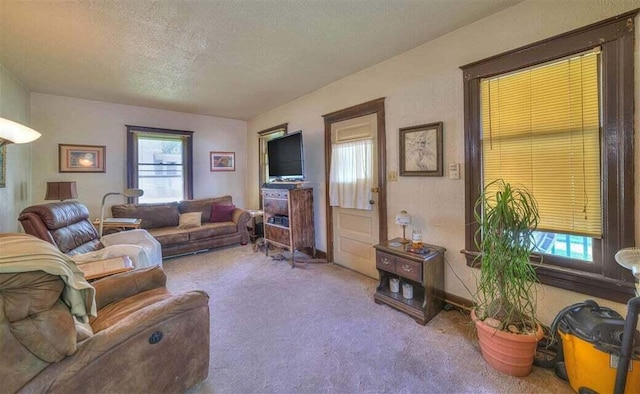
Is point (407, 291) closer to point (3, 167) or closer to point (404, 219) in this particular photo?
point (404, 219)

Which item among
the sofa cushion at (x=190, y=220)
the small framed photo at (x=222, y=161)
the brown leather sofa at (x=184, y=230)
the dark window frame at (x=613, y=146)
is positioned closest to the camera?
the dark window frame at (x=613, y=146)

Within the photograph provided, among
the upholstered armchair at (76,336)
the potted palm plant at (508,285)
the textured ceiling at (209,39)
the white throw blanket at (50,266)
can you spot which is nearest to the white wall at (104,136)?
the textured ceiling at (209,39)

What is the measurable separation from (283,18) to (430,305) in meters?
2.71

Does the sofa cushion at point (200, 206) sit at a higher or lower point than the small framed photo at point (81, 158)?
lower

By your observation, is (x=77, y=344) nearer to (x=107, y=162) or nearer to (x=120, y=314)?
(x=120, y=314)

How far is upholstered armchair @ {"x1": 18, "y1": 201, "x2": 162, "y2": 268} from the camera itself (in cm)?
234

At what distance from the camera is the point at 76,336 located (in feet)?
3.58

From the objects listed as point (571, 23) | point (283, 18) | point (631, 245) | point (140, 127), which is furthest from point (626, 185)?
point (140, 127)

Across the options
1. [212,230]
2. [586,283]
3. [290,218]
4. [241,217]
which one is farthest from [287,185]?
[586,283]

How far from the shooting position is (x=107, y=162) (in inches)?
171

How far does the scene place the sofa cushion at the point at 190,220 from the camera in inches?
174

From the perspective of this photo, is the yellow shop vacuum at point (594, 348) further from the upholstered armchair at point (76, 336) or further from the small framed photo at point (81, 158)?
the small framed photo at point (81, 158)

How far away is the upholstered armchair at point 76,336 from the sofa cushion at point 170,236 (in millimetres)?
2638

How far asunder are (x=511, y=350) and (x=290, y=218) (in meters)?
2.68
